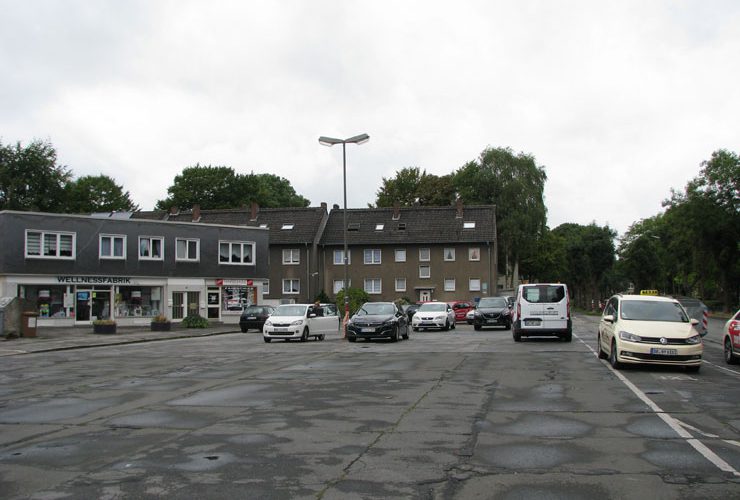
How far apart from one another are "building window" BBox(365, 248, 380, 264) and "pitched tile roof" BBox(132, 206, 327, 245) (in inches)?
199

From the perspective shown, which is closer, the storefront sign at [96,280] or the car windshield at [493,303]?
the car windshield at [493,303]

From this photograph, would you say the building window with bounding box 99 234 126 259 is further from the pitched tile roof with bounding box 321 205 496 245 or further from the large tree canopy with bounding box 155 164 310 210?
the large tree canopy with bounding box 155 164 310 210

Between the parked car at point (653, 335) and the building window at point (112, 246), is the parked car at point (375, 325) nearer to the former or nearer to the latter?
the parked car at point (653, 335)

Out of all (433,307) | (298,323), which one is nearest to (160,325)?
(298,323)

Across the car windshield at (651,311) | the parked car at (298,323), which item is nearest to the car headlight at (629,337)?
the car windshield at (651,311)

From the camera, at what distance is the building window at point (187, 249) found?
48375 millimetres

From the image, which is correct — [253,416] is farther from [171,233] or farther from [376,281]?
[376,281]

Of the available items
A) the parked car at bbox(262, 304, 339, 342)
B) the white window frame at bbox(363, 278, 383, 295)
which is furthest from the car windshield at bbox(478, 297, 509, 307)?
the white window frame at bbox(363, 278, 383, 295)

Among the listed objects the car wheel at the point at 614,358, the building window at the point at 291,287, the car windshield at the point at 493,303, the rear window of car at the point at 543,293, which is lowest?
the car wheel at the point at 614,358

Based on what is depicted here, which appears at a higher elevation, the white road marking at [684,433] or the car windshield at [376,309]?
the car windshield at [376,309]

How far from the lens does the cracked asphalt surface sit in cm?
651

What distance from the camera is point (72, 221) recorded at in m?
43.3

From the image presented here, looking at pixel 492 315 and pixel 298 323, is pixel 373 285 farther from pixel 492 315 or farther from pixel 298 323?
pixel 298 323

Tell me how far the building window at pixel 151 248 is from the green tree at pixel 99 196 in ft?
Result: 108
